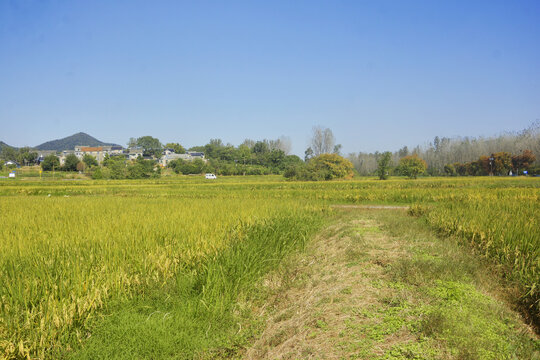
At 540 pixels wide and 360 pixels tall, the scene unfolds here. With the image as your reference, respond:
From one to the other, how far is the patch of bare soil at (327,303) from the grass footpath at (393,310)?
13 millimetres

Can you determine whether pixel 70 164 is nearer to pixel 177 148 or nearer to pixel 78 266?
pixel 177 148

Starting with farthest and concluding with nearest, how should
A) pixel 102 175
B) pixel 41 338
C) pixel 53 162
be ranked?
pixel 53 162 < pixel 102 175 < pixel 41 338

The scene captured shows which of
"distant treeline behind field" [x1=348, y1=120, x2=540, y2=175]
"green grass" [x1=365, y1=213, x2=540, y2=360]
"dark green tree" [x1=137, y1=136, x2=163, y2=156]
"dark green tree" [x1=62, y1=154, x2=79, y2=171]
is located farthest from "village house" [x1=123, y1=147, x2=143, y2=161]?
"green grass" [x1=365, y1=213, x2=540, y2=360]

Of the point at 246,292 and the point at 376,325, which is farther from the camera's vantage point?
the point at 246,292

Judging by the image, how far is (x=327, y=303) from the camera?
14.5ft

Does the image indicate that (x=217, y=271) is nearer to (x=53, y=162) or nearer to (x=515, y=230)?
(x=515, y=230)

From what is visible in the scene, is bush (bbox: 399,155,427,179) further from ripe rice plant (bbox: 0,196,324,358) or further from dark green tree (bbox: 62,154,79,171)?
dark green tree (bbox: 62,154,79,171)

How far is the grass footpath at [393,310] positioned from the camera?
328 centimetres

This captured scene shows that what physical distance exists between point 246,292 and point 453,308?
2.69 m

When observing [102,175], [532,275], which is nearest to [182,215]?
[532,275]

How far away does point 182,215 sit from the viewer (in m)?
8.62

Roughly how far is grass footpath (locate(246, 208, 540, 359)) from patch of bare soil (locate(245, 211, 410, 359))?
1 cm

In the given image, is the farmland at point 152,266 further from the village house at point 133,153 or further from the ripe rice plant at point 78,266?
the village house at point 133,153

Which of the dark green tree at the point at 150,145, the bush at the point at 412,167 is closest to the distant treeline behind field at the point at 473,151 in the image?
the bush at the point at 412,167
